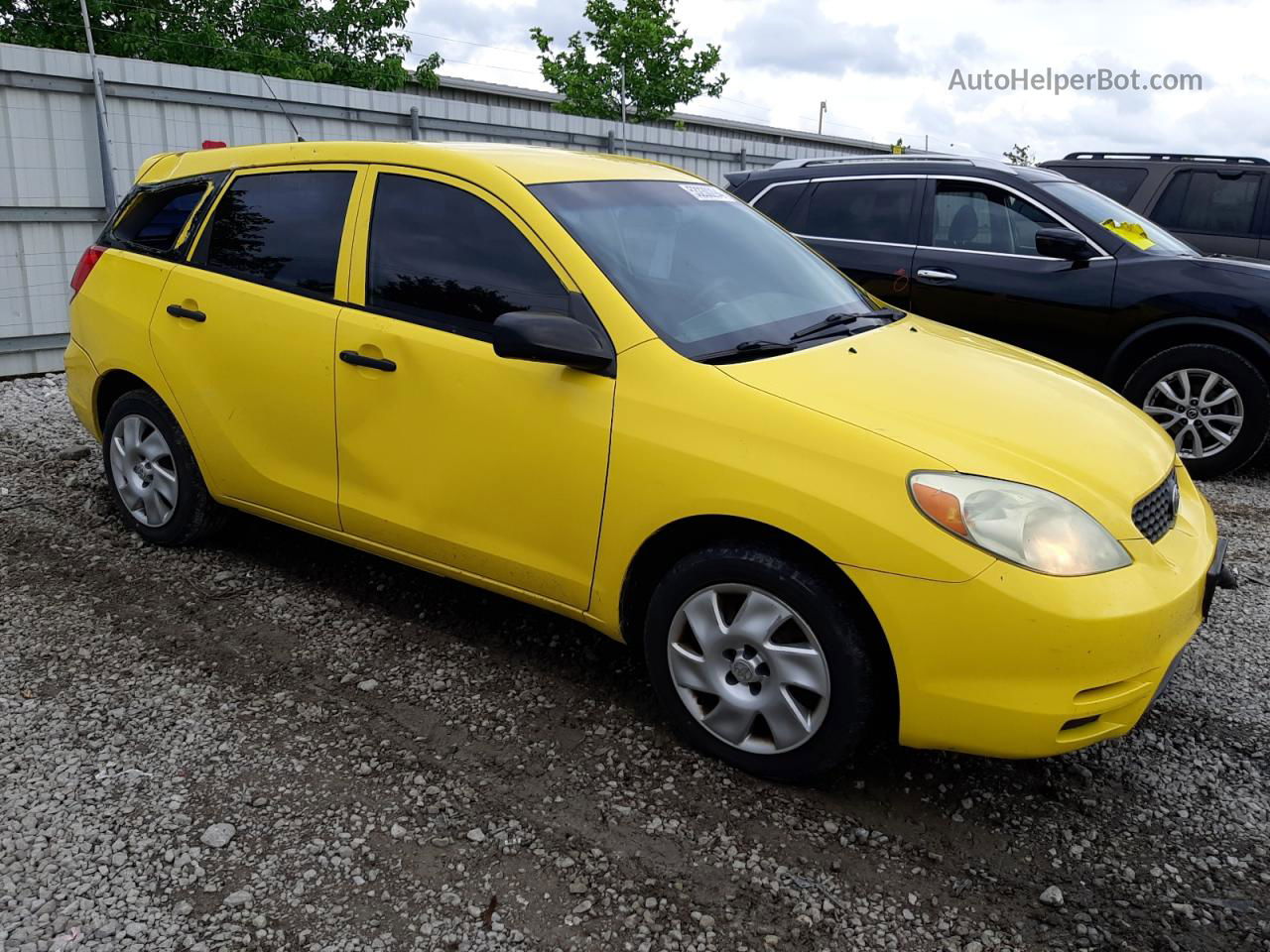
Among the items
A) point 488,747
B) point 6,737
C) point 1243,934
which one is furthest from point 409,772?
point 1243,934

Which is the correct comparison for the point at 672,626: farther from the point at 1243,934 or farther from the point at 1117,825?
the point at 1243,934

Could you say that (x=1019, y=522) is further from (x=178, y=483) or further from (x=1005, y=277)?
(x=1005, y=277)

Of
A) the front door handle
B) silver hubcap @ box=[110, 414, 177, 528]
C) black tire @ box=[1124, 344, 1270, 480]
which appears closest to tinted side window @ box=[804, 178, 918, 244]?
black tire @ box=[1124, 344, 1270, 480]

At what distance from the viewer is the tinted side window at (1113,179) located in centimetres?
934

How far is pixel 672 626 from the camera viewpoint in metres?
3.06

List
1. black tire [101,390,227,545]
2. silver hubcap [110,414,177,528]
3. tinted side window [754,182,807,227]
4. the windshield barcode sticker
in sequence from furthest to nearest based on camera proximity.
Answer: tinted side window [754,182,807,227] → silver hubcap [110,414,177,528] → black tire [101,390,227,545] → the windshield barcode sticker

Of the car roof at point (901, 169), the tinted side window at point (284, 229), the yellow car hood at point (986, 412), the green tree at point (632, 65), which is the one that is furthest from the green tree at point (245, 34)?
the yellow car hood at point (986, 412)

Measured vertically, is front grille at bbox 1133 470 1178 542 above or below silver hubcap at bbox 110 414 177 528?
above

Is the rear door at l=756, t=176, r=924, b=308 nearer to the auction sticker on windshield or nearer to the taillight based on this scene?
the auction sticker on windshield

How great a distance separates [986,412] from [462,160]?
6.31 ft

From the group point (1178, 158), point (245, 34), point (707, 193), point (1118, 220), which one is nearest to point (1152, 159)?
point (1178, 158)

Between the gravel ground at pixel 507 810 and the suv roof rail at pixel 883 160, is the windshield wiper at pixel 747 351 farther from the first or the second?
the suv roof rail at pixel 883 160

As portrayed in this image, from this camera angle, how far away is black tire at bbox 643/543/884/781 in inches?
109

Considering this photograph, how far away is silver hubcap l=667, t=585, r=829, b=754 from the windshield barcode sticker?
5.80 ft
